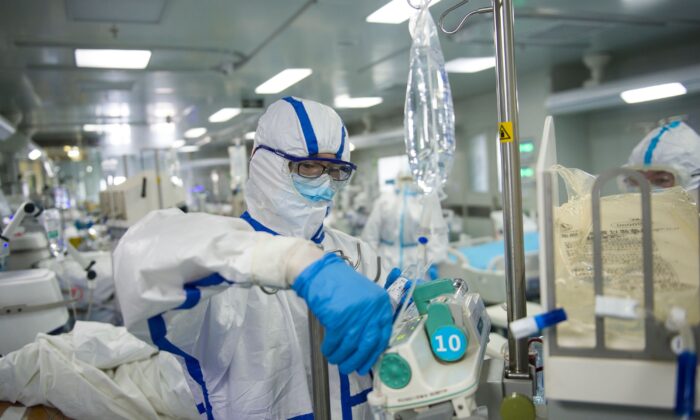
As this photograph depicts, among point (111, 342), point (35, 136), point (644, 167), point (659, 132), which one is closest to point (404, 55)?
point (659, 132)

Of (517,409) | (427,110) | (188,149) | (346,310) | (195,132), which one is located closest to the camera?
(346,310)

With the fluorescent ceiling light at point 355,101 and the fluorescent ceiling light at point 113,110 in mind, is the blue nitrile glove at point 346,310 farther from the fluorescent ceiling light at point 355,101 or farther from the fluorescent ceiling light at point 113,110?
the fluorescent ceiling light at point 113,110

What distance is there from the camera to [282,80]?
6102 millimetres

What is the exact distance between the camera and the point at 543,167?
0.84m

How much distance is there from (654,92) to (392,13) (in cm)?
260

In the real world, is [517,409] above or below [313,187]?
below

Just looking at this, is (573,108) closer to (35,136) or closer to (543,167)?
(543,167)

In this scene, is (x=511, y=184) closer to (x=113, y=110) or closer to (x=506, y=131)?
(x=506, y=131)

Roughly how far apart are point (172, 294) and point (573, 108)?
213 inches

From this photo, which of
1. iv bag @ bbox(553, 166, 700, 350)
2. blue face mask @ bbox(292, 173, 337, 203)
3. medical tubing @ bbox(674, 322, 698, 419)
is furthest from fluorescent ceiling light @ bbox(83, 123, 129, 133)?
medical tubing @ bbox(674, 322, 698, 419)

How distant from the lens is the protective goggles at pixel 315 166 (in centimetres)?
150

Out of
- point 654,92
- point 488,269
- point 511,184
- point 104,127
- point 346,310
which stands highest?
point 104,127

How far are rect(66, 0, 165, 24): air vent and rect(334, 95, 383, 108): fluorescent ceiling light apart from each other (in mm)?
4099

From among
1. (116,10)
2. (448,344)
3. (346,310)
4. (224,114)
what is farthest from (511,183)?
(224,114)
